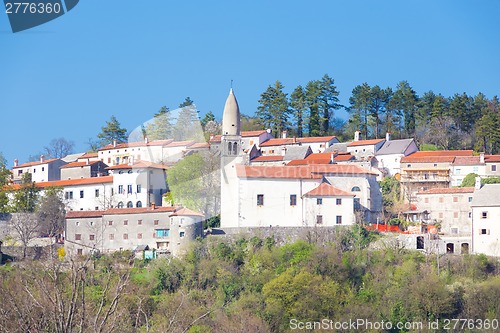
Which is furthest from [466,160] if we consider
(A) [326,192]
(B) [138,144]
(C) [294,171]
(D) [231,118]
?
(B) [138,144]

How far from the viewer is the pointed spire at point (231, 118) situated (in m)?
43.4

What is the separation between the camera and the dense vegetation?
36.5 meters

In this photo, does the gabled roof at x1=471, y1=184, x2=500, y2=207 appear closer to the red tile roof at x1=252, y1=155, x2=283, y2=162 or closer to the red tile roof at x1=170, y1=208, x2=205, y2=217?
the red tile roof at x1=170, y1=208, x2=205, y2=217

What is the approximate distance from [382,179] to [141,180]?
529 inches

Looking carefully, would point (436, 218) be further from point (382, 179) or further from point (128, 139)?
point (128, 139)

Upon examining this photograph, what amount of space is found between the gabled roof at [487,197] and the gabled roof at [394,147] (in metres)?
11.6

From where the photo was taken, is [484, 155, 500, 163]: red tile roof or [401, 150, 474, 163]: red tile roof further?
[401, 150, 474, 163]: red tile roof

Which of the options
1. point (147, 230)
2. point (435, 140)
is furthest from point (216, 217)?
point (435, 140)

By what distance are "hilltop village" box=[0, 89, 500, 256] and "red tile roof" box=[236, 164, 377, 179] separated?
5 centimetres

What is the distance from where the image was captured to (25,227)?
151 feet

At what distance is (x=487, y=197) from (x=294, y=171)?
9047 millimetres

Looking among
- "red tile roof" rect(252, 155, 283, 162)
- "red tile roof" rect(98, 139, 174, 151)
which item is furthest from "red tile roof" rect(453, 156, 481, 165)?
"red tile roof" rect(98, 139, 174, 151)

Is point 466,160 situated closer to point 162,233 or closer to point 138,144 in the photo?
point 162,233

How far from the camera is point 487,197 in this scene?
138ft
